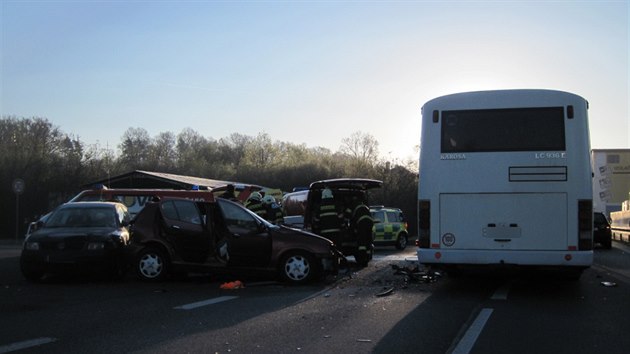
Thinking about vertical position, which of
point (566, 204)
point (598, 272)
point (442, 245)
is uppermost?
point (566, 204)

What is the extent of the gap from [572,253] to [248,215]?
5.70 meters

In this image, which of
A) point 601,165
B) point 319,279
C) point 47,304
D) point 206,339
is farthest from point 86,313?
point 601,165

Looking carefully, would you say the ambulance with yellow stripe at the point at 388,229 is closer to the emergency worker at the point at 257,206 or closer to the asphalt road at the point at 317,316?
the emergency worker at the point at 257,206

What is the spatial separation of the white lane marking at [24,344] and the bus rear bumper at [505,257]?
5852 millimetres

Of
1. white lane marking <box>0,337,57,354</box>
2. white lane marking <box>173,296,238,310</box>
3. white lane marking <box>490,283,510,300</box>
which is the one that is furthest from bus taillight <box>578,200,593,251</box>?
white lane marking <box>0,337,57,354</box>

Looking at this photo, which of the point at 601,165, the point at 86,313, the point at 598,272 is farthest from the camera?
the point at 601,165

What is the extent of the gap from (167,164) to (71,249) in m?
61.5

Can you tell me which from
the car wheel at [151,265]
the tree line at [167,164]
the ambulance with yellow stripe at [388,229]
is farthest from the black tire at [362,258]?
the tree line at [167,164]

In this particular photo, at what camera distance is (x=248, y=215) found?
11.4m

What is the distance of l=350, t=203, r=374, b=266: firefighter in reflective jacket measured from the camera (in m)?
14.5

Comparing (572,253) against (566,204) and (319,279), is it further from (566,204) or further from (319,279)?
(319,279)

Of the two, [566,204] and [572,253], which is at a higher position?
[566,204]

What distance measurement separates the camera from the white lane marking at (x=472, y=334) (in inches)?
239

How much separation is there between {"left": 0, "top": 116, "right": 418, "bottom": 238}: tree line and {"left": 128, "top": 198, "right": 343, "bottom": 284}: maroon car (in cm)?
2129
